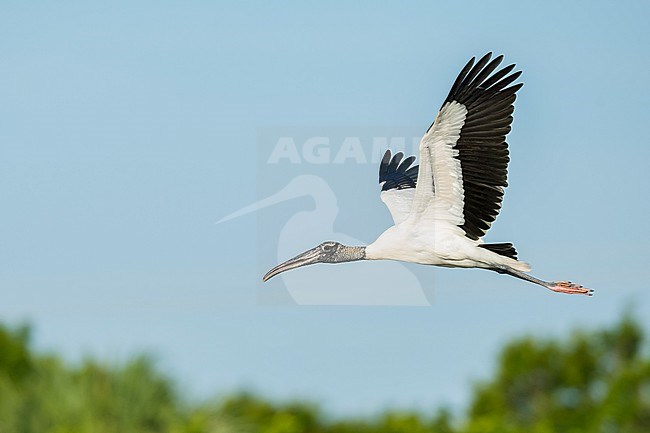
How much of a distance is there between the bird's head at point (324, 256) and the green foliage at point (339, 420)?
19.8ft

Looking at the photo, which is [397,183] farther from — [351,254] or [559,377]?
[559,377]

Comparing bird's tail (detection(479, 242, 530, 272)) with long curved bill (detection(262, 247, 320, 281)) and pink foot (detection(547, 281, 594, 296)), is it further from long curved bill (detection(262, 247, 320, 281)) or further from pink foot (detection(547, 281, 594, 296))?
long curved bill (detection(262, 247, 320, 281))

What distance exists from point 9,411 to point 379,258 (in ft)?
31.7

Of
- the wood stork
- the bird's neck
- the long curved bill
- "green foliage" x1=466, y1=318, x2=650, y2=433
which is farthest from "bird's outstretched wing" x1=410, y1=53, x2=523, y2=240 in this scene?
Answer: "green foliage" x1=466, y1=318, x2=650, y2=433

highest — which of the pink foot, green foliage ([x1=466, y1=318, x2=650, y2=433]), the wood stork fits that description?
the wood stork

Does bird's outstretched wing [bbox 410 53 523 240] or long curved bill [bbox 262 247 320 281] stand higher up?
bird's outstretched wing [bbox 410 53 523 240]

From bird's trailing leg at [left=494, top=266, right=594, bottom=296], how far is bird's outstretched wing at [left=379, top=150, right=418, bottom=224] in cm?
134

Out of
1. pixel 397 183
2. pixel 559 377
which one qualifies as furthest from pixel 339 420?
pixel 397 183

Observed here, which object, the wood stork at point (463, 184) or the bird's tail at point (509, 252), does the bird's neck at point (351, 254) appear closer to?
the wood stork at point (463, 184)

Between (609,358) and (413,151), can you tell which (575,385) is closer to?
(609,358)

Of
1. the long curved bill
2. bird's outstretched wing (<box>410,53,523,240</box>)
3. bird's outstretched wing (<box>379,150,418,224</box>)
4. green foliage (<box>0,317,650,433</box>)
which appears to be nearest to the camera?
bird's outstretched wing (<box>410,53,523,240</box>)

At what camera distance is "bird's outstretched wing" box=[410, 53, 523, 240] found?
516 inches

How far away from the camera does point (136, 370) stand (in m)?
21.2

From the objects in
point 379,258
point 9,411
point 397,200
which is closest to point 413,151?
point 397,200
